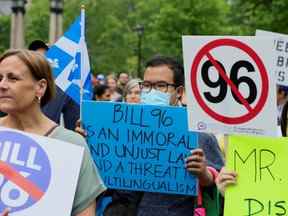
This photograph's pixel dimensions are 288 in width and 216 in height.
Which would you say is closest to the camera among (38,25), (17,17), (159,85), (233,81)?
(233,81)

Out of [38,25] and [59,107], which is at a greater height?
[38,25]

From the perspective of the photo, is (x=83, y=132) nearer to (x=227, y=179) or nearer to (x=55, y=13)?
(x=227, y=179)

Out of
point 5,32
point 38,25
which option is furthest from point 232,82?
point 5,32

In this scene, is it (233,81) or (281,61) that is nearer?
(233,81)

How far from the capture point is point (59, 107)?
7016 mm

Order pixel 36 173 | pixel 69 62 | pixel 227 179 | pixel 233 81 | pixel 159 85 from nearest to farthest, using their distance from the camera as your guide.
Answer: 1. pixel 36 173
2. pixel 227 179
3. pixel 233 81
4. pixel 159 85
5. pixel 69 62

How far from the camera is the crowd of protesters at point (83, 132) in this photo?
3.56 m

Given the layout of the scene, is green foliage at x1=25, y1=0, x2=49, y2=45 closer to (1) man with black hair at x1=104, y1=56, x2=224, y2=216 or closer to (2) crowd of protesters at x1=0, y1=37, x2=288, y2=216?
(2) crowd of protesters at x1=0, y1=37, x2=288, y2=216

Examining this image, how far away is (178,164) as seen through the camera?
490cm

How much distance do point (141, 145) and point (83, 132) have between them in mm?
383

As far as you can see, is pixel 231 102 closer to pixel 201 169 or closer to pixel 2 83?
pixel 201 169

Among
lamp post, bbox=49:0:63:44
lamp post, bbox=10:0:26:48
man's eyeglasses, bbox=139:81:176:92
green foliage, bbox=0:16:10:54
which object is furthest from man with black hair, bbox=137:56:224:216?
green foliage, bbox=0:16:10:54

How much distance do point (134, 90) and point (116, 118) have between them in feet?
9.22

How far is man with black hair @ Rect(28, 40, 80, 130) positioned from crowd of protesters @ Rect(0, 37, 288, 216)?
0.4 inches
